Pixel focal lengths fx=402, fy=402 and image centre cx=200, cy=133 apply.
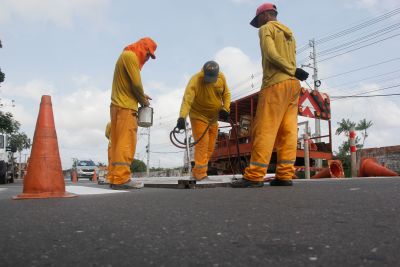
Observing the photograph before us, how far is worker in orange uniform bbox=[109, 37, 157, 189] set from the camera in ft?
17.4

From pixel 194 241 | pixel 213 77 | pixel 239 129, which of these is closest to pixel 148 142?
pixel 239 129

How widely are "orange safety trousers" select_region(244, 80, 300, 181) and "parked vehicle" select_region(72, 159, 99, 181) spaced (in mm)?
36539

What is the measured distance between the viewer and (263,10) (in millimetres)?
5020

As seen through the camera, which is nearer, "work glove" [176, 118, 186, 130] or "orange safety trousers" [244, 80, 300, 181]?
"orange safety trousers" [244, 80, 300, 181]

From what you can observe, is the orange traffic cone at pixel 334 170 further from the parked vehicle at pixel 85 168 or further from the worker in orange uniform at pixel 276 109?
the parked vehicle at pixel 85 168

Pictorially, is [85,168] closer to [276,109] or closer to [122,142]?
[122,142]

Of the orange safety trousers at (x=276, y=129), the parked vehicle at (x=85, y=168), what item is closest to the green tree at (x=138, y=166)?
the parked vehicle at (x=85, y=168)

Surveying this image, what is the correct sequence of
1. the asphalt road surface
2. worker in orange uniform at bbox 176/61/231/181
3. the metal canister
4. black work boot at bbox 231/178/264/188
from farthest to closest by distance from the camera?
worker in orange uniform at bbox 176/61/231/181 → the metal canister → black work boot at bbox 231/178/264/188 → the asphalt road surface

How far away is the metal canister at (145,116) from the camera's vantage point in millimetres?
5793

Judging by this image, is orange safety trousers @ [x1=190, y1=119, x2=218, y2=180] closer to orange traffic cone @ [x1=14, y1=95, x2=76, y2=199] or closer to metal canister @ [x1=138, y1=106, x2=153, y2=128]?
metal canister @ [x1=138, y1=106, x2=153, y2=128]

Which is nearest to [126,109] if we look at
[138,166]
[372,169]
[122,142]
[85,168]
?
[122,142]

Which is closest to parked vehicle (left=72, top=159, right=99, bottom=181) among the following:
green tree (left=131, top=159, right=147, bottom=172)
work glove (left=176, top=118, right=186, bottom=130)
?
work glove (left=176, top=118, right=186, bottom=130)

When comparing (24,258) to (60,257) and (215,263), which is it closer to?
(60,257)

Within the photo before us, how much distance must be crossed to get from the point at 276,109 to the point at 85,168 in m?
38.0
